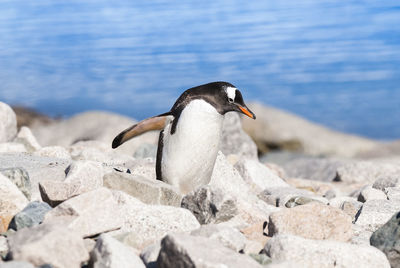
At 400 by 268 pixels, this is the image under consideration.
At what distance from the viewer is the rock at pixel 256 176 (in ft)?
26.6

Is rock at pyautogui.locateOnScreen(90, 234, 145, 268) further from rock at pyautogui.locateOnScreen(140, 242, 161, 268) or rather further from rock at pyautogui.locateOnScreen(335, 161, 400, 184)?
rock at pyautogui.locateOnScreen(335, 161, 400, 184)

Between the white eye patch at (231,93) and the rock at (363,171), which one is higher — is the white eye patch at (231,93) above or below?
above

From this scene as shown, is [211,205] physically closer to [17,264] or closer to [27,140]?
[17,264]

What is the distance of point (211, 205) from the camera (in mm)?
5043

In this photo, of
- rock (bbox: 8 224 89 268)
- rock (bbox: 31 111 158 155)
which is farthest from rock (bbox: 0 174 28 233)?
rock (bbox: 31 111 158 155)

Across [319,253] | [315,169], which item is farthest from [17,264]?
[315,169]

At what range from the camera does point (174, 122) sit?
6227 mm

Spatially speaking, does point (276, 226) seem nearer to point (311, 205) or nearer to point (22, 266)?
point (311, 205)

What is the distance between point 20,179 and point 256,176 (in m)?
3.45

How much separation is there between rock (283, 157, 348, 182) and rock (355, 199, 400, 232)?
528 centimetres

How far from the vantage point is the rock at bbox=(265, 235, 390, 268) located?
4332 millimetres

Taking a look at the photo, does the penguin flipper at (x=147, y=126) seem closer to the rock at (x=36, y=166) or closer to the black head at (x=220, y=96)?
the black head at (x=220, y=96)

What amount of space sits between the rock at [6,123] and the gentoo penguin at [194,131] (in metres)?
3.18

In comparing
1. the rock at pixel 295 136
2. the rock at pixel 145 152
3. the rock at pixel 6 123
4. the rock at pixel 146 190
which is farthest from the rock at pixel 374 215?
the rock at pixel 295 136
